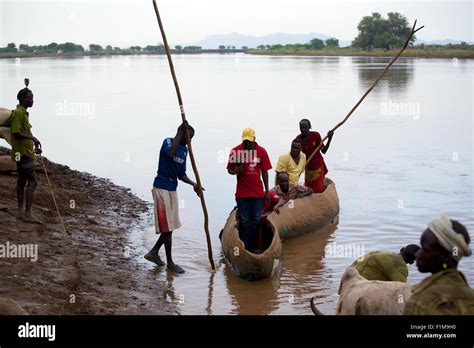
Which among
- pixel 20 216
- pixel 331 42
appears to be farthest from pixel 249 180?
pixel 331 42

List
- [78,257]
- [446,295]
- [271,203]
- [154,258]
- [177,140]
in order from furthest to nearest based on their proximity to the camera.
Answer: [271,203] < [154,258] < [78,257] < [177,140] < [446,295]

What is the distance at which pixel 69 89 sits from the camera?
39.7m

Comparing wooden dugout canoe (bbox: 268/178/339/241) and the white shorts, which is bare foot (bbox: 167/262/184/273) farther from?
wooden dugout canoe (bbox: 268/178/339/241)

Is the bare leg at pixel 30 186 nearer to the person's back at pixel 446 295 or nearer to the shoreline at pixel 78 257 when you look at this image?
the shoreline at pixel 78 257

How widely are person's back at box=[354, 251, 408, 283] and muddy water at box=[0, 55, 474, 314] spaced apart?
90.2 inches

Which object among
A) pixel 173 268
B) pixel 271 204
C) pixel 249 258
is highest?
pixel 271 204

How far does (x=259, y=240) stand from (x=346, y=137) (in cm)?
1342

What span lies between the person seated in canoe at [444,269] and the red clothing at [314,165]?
25.0 feet

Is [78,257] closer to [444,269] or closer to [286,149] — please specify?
[444,269]

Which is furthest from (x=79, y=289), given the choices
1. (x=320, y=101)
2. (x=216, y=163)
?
(x=320, y=101)

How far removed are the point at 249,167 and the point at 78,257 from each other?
2.23m

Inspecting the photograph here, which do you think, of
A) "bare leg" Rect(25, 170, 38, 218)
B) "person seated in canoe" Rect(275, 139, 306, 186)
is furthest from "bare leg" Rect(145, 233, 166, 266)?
"person seated in canoe" Rect(275, 139, 306, 186)

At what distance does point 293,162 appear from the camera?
10.5 metres
